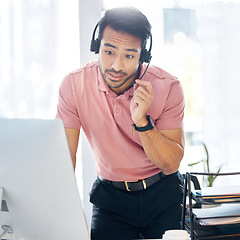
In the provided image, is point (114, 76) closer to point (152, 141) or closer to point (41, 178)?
point (152, 141)

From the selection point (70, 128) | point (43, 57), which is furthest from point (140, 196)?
point (43, 57)

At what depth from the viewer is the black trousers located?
1.59 meters

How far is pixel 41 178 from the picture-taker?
0.93 m

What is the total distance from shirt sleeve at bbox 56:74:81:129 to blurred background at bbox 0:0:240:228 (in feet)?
2.99

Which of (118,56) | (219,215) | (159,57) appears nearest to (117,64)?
(118,56)

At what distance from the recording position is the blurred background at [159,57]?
2547 mm

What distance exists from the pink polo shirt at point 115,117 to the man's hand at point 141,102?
14cm

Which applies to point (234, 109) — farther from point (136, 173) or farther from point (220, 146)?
point (136, 173)

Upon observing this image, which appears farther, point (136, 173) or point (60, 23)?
point (60, 23)

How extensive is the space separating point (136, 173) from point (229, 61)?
1.50 meters

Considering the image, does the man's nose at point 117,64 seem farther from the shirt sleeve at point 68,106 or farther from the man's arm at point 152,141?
the shirt sleeve at point 68,106

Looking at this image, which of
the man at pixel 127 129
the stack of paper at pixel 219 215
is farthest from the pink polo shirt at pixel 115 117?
the stack of paper at pixel 219 215

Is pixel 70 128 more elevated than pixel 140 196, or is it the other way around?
pixel 70 128

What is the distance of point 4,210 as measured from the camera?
1.02m
